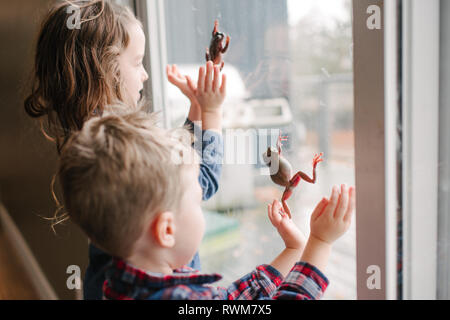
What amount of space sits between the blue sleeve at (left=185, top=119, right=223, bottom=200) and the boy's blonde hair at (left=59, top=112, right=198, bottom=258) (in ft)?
0.65

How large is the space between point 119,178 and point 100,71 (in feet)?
1.17

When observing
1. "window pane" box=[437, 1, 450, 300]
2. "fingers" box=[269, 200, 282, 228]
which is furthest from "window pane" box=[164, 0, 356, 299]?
"window pane" box=[437, 1, 450, 300]

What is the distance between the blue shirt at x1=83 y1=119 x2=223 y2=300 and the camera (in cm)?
74

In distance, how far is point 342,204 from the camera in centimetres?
57

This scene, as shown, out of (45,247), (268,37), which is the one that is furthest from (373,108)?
(45,247)

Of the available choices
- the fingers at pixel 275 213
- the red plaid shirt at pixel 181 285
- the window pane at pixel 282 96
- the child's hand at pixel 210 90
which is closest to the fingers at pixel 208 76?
the child's hand at pixel 210 90

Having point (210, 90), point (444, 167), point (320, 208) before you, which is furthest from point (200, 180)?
point (444, 167)

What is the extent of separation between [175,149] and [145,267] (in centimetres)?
20

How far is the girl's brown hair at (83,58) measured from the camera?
803 mm

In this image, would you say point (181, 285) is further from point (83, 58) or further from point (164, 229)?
point (83, 58)

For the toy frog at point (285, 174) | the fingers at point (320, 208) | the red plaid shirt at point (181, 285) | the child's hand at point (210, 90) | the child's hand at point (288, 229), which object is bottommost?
the red plaid shirt at point (181, 285)

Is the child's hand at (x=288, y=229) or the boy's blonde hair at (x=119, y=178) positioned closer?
the boy's blonde hair at (x=119, y=178)

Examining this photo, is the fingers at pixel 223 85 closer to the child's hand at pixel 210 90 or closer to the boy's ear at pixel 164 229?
the child's hand at pixel 210 90
